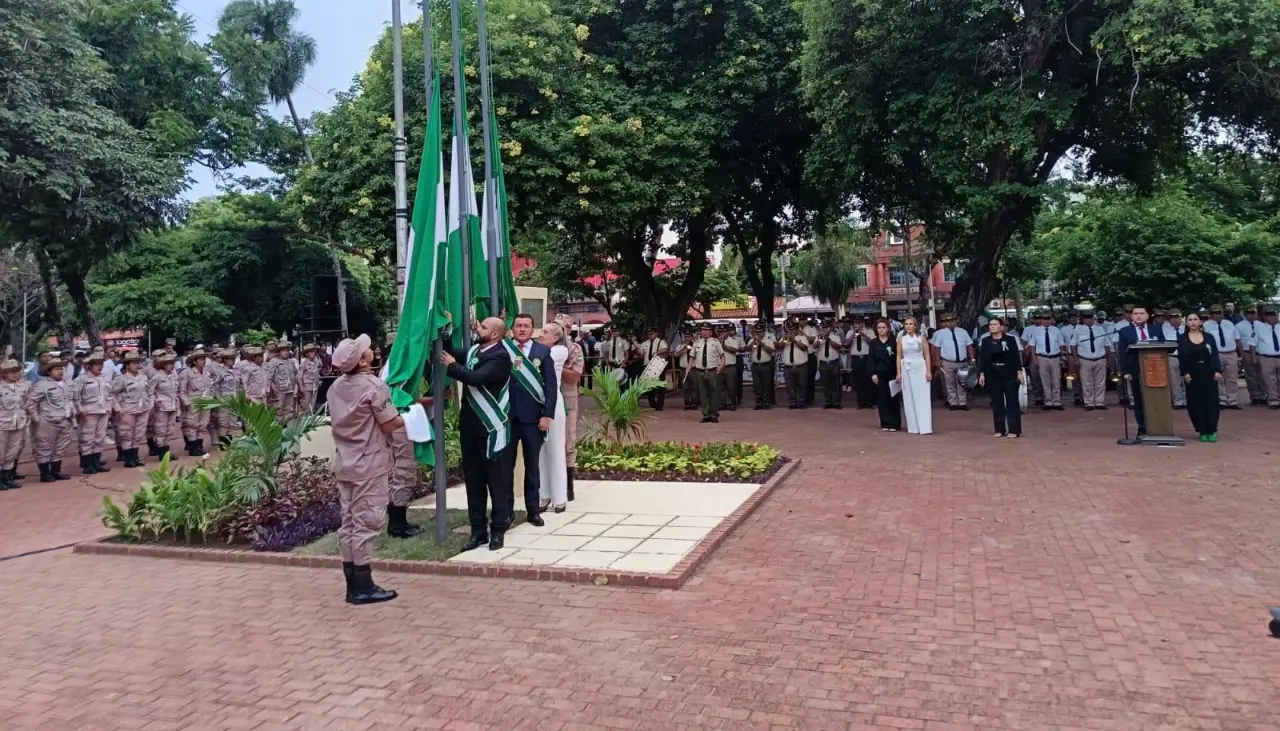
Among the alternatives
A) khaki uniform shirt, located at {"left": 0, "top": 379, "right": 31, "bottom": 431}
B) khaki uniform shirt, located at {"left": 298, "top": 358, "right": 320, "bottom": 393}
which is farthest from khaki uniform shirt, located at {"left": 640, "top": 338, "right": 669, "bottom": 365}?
khaki uniform shirt, located at {"left": 0, "top": 379, "right": 31, "bottom": 431}

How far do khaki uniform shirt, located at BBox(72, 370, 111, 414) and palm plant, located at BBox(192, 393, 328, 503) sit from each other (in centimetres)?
612

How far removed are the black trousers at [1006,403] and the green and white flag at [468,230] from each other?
807cm

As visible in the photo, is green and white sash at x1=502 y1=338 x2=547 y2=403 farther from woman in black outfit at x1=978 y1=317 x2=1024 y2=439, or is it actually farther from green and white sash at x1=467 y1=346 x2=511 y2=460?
woman in black outfit at x1=978 y1=317 x2=1024 y2=439

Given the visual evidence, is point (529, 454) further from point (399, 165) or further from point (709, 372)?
point (709, 372)

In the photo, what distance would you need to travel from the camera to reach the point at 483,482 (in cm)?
680

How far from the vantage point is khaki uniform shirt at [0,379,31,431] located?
11.4 m

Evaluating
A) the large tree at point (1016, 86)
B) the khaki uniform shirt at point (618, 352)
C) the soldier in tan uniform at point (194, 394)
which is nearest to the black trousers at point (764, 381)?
the khaki uniform shirt at point (618, 352)

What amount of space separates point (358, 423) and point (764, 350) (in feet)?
43.6


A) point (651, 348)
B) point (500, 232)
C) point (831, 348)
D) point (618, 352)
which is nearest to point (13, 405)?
point (500, 232)

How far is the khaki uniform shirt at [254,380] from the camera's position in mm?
15663

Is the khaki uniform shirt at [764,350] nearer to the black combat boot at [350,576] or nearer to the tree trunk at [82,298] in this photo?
the black combat boot at [350,576]

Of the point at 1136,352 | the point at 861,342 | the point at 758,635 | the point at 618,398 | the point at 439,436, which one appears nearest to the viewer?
the point at 758,635

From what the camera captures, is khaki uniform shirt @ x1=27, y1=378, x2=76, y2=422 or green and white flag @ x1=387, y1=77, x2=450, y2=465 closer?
green and white flag @ x1=387, y1=77, x2=450, y2=465

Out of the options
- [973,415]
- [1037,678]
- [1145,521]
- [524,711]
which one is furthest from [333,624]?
[973,415]
